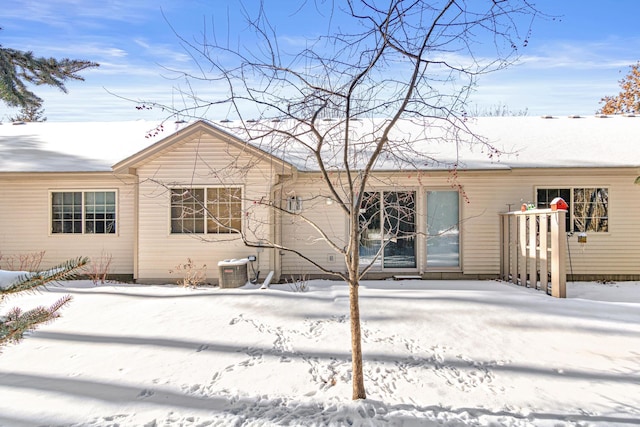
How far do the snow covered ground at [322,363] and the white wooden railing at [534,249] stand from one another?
0.77 metres

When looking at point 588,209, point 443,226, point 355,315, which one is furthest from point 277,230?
point 588,209

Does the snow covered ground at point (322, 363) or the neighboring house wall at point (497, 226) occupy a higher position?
the neighboring house wall at point (497, 226)

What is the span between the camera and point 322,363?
16.0 feet

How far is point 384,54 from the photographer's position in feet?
13.4

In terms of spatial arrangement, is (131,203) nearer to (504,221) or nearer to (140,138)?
(140,138)

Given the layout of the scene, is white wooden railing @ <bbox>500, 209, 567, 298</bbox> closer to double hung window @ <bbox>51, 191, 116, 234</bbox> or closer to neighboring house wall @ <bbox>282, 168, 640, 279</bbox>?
neighboring house wall @ <bbox>282, 168, 640, 279</bbox>

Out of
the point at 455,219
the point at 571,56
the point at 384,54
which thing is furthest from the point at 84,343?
the point at 571,56

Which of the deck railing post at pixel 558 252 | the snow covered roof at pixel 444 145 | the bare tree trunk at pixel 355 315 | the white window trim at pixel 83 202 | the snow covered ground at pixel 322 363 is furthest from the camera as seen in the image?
the white window trim at pixel 83 202

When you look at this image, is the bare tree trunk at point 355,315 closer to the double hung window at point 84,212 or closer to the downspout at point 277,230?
the downspout at point 277,230

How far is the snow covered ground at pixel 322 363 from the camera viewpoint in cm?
379

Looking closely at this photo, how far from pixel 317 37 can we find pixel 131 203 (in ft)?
28.3

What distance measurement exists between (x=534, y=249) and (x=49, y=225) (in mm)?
11930

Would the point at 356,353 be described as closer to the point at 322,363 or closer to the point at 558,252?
the point at 322,363

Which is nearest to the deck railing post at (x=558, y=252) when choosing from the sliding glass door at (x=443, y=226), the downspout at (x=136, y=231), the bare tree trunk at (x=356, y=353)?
the sliding glass door at (x=443, y=226)
